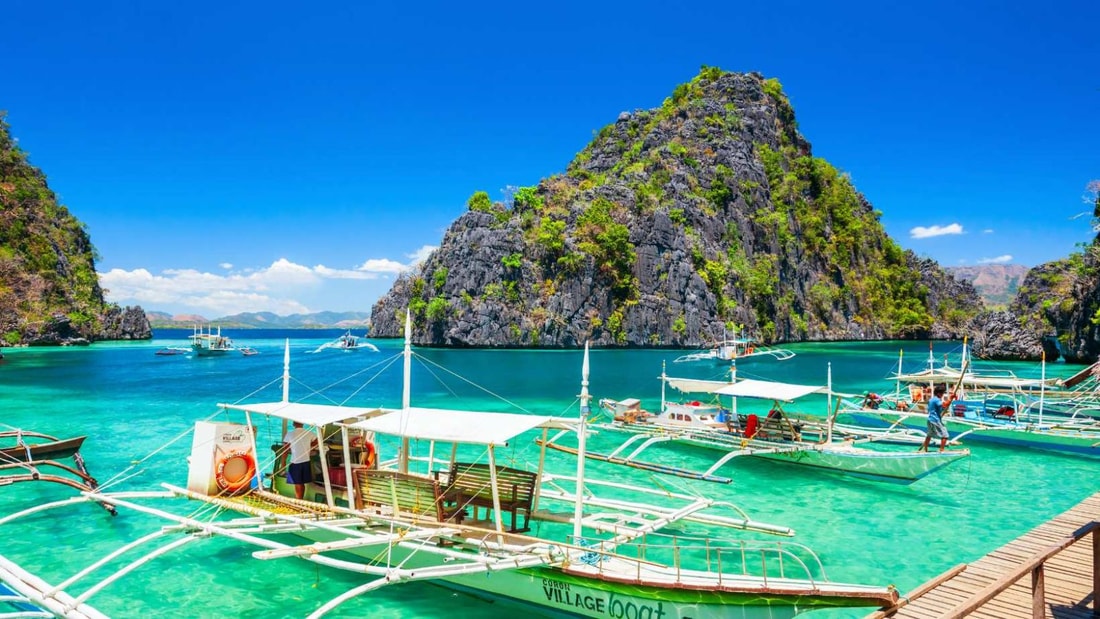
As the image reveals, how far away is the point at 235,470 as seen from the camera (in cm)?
1529

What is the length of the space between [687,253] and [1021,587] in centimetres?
9765

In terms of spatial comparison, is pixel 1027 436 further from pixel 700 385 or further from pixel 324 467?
pixel 324 467

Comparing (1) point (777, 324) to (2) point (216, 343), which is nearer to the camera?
(2) point (216, 343)

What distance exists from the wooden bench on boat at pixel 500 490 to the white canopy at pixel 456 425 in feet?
3.28

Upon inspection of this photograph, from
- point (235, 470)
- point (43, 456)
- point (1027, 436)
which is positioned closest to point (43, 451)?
point (43, 456)

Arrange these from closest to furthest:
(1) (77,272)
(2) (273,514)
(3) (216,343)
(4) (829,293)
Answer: (2) (273,514)
(3) (216,343)
(1) (77,272)
(4) (829,293)

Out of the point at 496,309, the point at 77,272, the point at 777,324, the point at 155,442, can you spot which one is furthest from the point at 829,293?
the point at 77,272

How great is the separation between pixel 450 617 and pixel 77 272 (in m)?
136

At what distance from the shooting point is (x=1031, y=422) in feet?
99.2

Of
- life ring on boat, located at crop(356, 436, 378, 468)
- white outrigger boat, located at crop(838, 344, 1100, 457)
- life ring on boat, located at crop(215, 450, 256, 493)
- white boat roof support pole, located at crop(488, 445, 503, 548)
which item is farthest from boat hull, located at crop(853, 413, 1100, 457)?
life ring on boat, located at crop(215, 450, 256, 493)

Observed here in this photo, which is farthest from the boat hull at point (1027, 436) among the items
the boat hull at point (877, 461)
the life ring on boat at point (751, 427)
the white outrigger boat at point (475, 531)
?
the white outrigger boat at point (475, 531)

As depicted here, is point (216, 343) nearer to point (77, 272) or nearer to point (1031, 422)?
point (77, 272)

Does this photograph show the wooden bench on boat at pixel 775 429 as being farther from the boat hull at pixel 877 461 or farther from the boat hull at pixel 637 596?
the boat hull at pixel 637 596

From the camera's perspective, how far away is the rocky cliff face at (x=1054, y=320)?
210 feet
